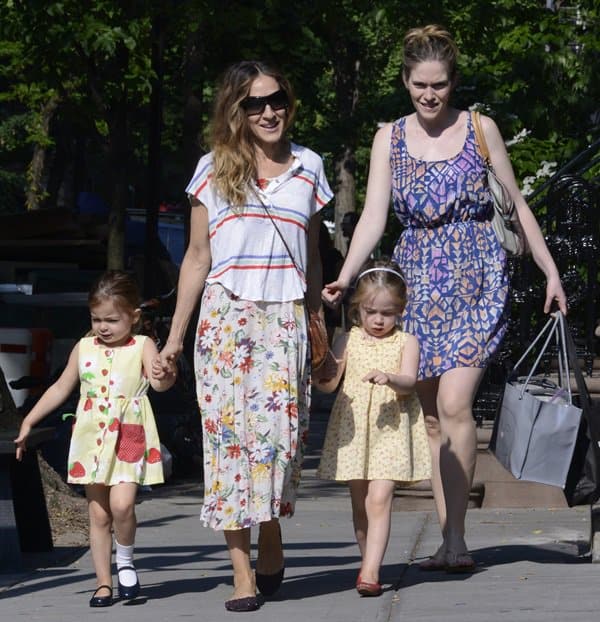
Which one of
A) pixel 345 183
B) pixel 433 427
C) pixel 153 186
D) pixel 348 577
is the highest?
pixel 345 183

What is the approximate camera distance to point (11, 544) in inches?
257

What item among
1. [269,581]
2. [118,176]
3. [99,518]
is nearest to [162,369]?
[99,518]

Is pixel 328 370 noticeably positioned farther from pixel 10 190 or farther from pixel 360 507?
pixel 10 190

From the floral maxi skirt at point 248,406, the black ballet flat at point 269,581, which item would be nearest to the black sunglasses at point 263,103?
the floral maxi skirt at point 248,406

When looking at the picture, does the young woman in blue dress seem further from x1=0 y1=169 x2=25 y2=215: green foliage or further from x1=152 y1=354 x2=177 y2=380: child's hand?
x1=0 y1=169 x2=25 y2=215: green foliage

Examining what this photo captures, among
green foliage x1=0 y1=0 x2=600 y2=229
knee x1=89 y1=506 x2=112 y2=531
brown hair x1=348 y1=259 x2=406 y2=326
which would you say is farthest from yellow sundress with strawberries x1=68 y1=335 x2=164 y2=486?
green foliage x1=0 y1=0 x2=600 y2=229

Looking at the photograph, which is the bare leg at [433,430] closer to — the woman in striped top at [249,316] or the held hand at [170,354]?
the woman in striped top at [249,316]

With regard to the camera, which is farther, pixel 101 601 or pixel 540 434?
pixel 540 434

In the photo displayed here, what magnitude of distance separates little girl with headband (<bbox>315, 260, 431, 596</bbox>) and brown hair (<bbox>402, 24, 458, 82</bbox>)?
0.78 m

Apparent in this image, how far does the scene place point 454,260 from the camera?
5879 mm

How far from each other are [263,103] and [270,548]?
1.54 metres

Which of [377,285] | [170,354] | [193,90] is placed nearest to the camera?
[170,354]

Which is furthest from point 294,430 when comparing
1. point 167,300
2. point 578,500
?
point 167,300

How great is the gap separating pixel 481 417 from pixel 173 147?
2623 cm
